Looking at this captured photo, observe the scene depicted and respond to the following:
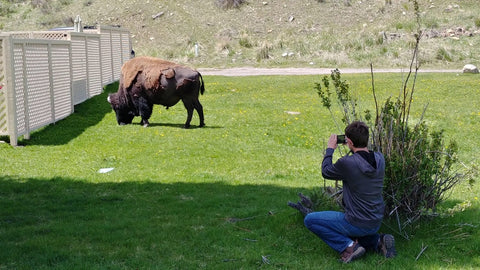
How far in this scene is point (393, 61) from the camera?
31.6 meters

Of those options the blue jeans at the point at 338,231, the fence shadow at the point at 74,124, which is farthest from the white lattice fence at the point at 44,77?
the blue jeans at the point at 338,231

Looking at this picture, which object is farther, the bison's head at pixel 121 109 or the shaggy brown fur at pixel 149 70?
the bison's head at pixel 121 109

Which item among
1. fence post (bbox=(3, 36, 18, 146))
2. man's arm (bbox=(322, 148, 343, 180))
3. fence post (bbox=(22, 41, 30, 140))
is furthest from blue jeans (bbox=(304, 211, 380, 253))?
fence post (bbox=(22, 41, 30, 140))

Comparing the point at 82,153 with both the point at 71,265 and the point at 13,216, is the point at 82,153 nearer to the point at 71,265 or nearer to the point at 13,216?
the point at 13,216

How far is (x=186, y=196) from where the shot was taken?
908 cm

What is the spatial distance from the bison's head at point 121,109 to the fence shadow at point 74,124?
2.34 feet

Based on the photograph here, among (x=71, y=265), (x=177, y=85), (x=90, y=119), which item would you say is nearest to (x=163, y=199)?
(x=71, y=265)

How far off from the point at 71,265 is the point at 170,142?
774 centimetres

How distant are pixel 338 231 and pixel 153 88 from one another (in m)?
10.2

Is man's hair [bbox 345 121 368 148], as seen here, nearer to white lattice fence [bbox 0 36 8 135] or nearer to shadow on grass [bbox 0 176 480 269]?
shadow on grass [bbox 0 176 480 269]

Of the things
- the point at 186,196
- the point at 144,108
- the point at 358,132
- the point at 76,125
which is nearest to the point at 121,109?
the point at 144,108

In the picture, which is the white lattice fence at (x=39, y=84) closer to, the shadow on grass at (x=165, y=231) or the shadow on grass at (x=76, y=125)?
the shadow on grass at (x=76, y=125)

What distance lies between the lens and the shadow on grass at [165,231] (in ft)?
19.7

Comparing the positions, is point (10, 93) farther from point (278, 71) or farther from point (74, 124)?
point (278, 71)
